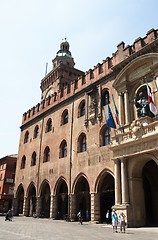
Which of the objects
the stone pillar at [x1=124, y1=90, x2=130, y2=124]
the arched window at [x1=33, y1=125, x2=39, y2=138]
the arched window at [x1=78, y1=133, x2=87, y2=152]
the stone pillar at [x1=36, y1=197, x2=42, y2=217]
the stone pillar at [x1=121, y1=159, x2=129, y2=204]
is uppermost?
the arched window at [x1=33, y1=125, x2=39, y2=138]

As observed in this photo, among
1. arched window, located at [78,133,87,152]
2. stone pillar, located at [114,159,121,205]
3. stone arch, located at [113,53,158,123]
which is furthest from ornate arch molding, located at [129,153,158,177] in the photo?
arched window, located at [78,133,87,152]

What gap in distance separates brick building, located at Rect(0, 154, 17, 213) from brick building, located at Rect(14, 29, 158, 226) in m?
11.8

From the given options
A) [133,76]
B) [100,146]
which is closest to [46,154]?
[100,146]

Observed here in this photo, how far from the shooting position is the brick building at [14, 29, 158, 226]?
55.0 feet

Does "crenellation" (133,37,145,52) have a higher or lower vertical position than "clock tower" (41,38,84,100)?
lower

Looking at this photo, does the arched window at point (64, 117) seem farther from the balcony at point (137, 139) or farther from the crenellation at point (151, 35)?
the crenellation at point (151, 35)

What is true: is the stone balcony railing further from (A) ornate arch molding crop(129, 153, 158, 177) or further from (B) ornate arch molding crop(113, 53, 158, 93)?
(B) ornate arch molding crop(113, 53, 158, 93)

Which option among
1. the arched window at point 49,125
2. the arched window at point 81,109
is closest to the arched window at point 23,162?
the arched window at point 49,125

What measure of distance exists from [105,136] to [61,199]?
10.2 metres

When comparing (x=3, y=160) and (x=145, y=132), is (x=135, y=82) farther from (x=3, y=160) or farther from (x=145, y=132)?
(x=3, y=160)

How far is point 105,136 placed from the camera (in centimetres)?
2091

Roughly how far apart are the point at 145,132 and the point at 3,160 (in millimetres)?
36009

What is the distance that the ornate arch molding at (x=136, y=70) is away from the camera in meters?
17.6

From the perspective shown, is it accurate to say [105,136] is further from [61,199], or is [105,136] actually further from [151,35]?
[61,199]
